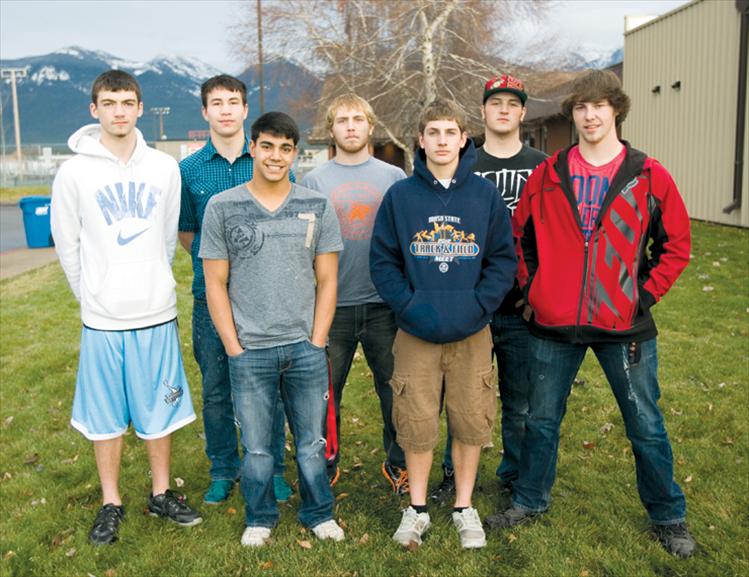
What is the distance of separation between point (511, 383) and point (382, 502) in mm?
1047

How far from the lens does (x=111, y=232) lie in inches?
139

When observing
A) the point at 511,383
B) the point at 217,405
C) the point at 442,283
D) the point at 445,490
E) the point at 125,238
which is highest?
the point at 125,238

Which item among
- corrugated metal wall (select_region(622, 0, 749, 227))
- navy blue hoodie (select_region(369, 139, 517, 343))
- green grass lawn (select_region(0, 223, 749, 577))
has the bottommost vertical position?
green grass lawn (select_region(0, 223, 749, 577))

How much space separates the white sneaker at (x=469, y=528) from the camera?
3555 mm

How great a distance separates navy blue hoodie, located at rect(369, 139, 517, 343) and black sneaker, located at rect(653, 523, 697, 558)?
4.65 feet

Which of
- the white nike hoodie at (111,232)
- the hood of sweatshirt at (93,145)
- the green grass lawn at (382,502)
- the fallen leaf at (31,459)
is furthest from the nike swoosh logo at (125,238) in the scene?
the fallen leaf at (31,459)

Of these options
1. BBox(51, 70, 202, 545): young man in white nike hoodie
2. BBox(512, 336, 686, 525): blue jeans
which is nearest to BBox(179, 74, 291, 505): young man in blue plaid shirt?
BBox(51, 70, 202, 545): young man in white nike hoodie

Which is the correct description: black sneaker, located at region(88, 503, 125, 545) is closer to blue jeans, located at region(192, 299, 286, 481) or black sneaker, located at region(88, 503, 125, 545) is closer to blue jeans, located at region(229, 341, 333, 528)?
blue jeans, located at region(192, 299, 286, 481)

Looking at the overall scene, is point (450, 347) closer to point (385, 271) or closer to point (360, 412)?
point (385, 271)

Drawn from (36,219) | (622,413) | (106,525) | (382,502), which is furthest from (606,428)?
(36,219)

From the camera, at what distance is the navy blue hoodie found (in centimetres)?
337

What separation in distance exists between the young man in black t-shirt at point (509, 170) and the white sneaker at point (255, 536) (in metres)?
1.02

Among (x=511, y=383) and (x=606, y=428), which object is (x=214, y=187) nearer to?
(x=511, y=383)

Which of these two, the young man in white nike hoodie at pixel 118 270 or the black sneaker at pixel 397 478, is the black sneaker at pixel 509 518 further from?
the young man in white nike hoodie at pixel 118 270
